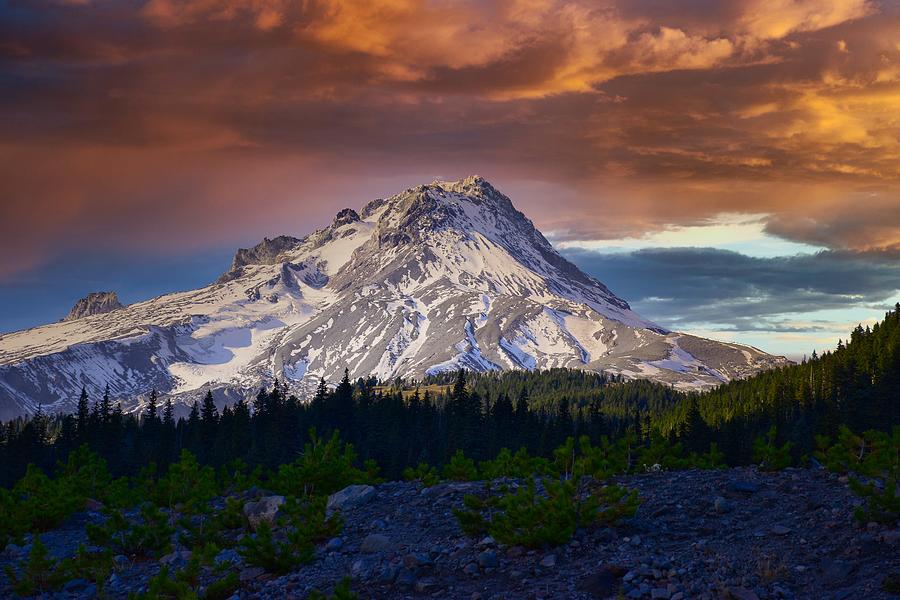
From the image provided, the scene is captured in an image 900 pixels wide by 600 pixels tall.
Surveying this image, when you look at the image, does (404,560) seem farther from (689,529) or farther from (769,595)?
(769,595)

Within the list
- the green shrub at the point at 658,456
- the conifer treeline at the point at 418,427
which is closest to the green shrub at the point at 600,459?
the green shrub at the point at 658,456

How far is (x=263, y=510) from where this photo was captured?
31391 millimetres

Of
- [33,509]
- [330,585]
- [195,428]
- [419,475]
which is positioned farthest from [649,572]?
[195,428]

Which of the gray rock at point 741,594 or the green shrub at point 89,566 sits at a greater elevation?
the gray rock at point 741,594

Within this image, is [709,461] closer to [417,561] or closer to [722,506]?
[722,506]

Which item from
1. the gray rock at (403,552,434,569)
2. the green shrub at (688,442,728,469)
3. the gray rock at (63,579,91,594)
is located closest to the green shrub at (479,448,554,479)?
the green shrub at (688,442,728,469)

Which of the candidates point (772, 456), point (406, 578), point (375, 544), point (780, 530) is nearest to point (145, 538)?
point (375, 544)

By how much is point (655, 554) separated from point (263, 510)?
54.3 feet

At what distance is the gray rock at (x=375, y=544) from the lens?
24.3 metres

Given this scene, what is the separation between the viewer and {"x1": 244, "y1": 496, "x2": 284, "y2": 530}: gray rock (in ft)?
101

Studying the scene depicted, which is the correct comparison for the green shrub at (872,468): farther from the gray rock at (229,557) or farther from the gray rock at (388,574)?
the gray rock at (229,557)

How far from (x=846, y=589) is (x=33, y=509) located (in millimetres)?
34874

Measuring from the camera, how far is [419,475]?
1412 inches

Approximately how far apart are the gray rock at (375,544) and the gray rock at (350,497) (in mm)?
4745
